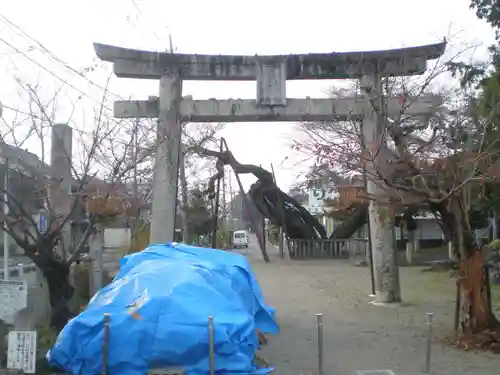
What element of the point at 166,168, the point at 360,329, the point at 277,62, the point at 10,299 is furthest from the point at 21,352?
the point at 277,62

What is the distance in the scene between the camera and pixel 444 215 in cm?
1016

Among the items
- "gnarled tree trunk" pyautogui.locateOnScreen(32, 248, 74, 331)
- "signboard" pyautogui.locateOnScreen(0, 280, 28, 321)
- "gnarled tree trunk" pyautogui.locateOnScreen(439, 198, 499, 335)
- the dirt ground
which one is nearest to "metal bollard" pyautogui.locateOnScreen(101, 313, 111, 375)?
"signboard" pyautogui.locateOnScreen(0, 280, 28, 321)

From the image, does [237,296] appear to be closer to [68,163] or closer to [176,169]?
[68,163]

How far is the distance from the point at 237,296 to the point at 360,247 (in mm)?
27844

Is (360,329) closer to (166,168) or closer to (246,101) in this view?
(166,168)

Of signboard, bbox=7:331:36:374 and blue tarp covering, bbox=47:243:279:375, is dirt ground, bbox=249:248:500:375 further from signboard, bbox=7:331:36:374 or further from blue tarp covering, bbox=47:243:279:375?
signboard, bbox=7:331:36:374

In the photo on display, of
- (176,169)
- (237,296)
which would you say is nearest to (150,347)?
(237,296)

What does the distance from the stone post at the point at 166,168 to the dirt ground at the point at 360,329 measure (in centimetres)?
349

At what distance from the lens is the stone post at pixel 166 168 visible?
14562mm

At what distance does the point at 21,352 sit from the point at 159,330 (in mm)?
1693

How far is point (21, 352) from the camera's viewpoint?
7.28 m

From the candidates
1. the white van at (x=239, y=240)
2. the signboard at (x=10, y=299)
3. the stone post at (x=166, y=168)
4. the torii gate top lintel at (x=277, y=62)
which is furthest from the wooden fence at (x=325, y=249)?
the signboard at (x=10, y=299)

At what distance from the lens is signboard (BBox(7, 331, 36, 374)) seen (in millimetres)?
7254

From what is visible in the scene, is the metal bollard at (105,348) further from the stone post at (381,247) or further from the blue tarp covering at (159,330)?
the stone post at (381,247)
